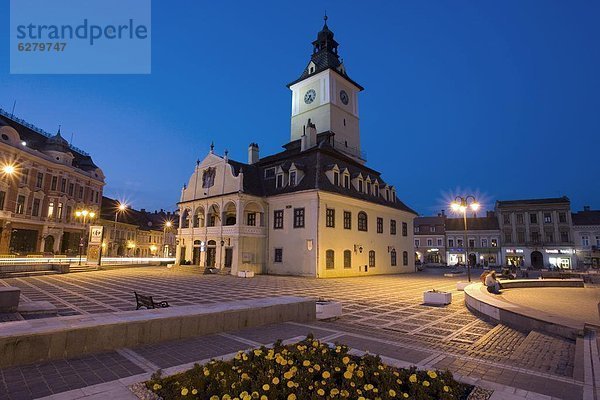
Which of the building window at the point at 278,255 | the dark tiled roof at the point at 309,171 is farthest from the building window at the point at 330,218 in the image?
the building window at the point at 278,255

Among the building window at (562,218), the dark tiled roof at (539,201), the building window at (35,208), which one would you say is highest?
the dark tiled roof at (539,201)

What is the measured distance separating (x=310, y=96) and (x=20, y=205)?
3998 cm

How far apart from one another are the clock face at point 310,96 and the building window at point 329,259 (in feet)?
80.1

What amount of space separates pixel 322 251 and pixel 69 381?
2637 centimetres

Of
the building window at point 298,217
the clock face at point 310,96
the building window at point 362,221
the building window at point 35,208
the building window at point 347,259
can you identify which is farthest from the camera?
the clock face at point 310,96

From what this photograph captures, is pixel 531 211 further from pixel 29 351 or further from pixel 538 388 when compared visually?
pixel 29 351

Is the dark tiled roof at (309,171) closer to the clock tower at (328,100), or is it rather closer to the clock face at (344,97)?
the clock tower at (328,100)

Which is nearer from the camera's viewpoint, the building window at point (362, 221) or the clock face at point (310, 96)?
the building window at point (362, 221)

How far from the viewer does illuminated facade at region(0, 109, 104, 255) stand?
39.5 metres

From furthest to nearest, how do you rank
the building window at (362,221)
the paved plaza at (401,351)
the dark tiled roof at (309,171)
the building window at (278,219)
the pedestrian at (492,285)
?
the building window at (362,221)
the building window at (278,219)
the dark tiled roof at (309,171)
the pedestrian at (492,285)
the paved plaza at (401,351)

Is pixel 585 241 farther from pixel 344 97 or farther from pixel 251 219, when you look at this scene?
pixel 251 219

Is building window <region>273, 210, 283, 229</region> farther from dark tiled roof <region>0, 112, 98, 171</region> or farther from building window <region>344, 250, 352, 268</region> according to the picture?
dark tiled roof <region>0, 112, 98, 171</region>

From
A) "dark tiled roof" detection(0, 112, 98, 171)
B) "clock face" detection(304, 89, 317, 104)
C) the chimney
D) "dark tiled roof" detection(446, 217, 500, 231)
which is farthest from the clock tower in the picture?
"dark tiled roof" detection(446, 217, 500, 231)

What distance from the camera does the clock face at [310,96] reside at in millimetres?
46812
